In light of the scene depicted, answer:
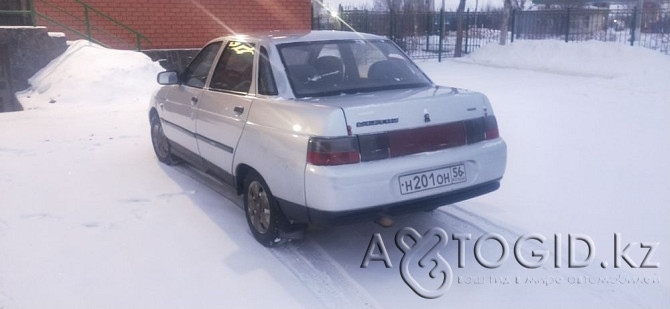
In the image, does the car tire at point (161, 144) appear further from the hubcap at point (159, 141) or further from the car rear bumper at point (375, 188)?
the car rear bumper at point (375, 188)

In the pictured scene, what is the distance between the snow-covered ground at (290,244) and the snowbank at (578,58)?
6.38 m

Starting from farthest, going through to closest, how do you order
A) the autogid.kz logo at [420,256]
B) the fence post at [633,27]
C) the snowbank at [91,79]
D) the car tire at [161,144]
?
the fence post at [633,27]
the snowbank at [91,79]
the car tire at [161,144]
the autogid.kz logo at [420,256]

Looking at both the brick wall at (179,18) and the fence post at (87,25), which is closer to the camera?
the fence post at (87,25)

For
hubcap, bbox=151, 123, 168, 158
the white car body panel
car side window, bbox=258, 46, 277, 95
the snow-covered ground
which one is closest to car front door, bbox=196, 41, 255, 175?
car side window, bbox=258, 46, 277, 95

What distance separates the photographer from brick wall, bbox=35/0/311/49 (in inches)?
592

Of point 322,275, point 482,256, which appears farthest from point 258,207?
point 482,256

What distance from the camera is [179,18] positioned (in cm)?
1638

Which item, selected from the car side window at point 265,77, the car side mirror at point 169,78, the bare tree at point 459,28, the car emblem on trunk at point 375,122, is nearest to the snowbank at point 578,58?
the bare tree at point 459,28

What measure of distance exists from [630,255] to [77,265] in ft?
12.3

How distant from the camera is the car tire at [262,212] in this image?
13.9ft

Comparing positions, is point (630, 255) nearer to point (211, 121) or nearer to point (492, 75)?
point (211, 121)

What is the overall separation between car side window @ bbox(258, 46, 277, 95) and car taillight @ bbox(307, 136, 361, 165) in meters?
0.83

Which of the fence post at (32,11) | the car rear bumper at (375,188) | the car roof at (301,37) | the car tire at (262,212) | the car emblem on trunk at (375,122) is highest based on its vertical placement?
the fence post at (32,11)

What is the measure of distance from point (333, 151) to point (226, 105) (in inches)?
57.1
